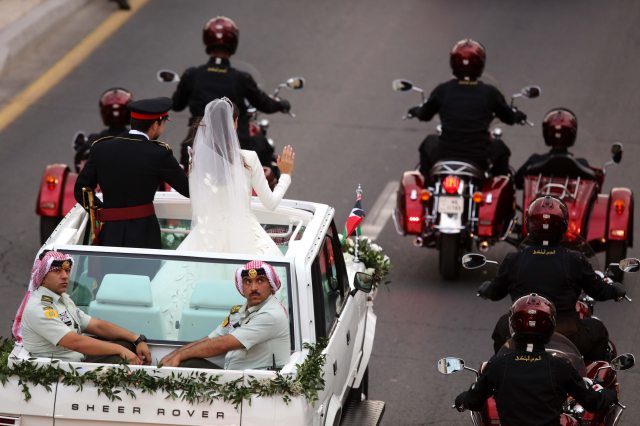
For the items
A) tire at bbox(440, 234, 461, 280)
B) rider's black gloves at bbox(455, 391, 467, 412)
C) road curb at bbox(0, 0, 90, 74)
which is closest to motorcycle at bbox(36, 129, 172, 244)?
tire at bbox(440, 234, 461, 280)

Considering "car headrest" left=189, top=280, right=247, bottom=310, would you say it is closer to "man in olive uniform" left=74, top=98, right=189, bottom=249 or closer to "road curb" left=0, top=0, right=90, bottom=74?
"man in olive uniform" left=74, top=98, right=189, bottom=249

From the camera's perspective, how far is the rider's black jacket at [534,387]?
489cm

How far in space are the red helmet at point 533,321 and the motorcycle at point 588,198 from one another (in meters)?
4.36

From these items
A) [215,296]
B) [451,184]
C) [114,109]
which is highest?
[114,109]

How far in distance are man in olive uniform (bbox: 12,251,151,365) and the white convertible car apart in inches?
4.9

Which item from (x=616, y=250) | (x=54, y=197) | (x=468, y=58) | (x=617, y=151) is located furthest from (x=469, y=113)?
(x=54, y=197)

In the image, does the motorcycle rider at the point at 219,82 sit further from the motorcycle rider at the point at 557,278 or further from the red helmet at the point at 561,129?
the motorcycle rider at the point at 557,278

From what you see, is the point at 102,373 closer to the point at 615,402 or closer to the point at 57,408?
the point at 57,408

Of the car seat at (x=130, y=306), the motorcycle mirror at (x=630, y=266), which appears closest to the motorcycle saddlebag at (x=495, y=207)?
the motorcycle mirror at (x=630, y=266)

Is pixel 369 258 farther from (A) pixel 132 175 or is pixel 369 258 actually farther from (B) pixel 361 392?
(A) pixel 132 175

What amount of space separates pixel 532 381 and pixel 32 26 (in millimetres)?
13960

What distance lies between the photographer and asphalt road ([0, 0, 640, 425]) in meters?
8.77

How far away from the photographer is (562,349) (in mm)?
5520

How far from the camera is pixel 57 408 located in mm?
4887
